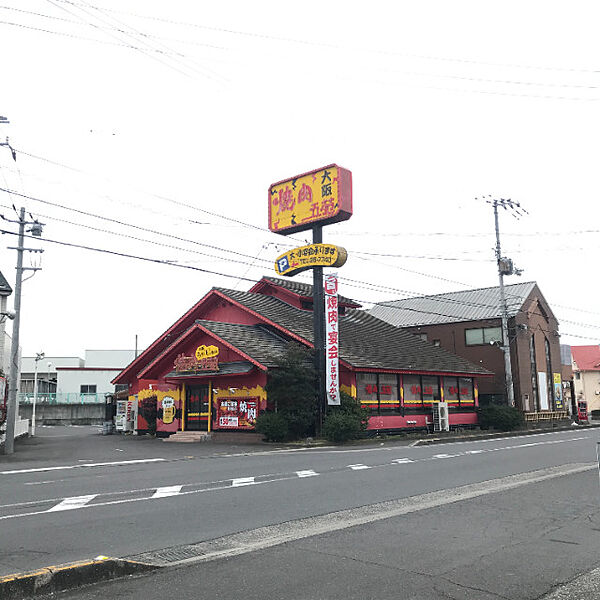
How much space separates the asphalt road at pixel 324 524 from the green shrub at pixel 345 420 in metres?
7.72

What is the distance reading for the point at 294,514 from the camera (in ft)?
30.1

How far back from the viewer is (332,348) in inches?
996

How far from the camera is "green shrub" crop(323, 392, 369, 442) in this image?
2448 centimetres

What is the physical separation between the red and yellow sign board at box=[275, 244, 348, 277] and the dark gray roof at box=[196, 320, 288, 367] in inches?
142

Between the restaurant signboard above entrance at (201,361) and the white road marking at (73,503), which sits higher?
the restaurant signboard above entrance at (201,361)

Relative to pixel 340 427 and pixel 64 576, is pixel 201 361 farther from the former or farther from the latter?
pixel 64 576

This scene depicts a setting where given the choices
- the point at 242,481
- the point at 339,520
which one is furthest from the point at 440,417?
the point at 339,520

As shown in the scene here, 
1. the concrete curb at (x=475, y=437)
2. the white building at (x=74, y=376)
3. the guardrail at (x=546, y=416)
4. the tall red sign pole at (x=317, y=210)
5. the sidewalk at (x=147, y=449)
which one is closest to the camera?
the sidewalk at (x=147, y=449)

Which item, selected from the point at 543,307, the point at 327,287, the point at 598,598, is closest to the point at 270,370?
the point at 327,287

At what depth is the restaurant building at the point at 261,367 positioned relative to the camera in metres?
27.6

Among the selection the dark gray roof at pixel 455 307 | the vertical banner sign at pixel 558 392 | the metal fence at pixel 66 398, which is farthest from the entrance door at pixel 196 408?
the vertical banner sign at pixel 558 392

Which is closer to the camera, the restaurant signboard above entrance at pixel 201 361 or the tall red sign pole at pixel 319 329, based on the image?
the tall red sign pole at pixel 319 329

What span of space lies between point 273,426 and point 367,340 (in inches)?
374

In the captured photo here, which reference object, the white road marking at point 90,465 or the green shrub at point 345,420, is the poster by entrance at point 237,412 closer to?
the green shrub at point 345,420
